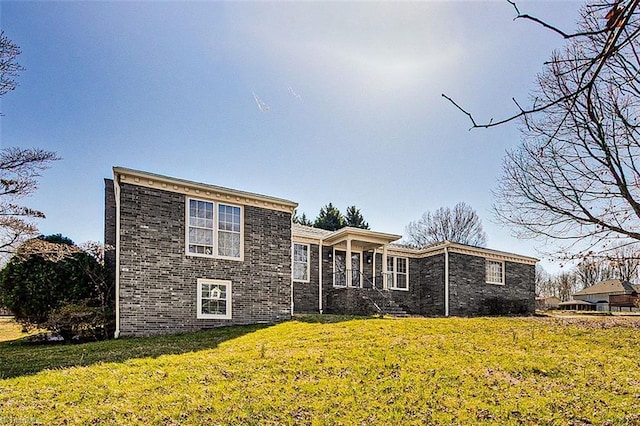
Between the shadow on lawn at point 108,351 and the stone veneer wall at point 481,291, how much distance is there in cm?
1185

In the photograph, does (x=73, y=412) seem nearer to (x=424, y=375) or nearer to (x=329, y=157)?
(x=424, y=375)

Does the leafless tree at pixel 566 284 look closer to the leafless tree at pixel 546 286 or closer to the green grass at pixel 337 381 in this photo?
the leafless tree at pixel 546 286

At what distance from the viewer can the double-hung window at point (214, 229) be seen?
12.7 m

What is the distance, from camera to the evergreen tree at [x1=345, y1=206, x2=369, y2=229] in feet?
118

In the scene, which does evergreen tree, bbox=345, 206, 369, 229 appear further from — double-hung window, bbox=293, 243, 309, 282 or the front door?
double-hung window, bbox=293, 243, 309, 282

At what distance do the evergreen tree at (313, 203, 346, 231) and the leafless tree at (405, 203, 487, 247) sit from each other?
376 inches

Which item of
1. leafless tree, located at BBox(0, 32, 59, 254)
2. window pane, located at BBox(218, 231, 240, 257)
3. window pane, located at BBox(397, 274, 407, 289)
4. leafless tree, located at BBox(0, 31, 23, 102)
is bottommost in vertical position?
window pane, located at BBox(397, 274, 407, 289)

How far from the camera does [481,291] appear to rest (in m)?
21.2

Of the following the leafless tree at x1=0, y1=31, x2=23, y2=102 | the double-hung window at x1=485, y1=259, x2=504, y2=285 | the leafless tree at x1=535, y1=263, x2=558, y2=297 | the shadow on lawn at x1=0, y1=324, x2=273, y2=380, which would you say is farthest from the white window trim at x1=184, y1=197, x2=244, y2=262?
the leafless tree at x1=535, y1=263, x2=558, y2=297

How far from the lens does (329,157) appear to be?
14539 mm

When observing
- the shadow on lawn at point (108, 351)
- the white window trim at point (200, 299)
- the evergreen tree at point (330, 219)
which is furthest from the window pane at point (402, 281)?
the evergreen tree at point (330, 219)

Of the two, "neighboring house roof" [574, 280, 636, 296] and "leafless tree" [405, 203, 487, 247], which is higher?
"leafless tree" [405, 203, 487, 247]

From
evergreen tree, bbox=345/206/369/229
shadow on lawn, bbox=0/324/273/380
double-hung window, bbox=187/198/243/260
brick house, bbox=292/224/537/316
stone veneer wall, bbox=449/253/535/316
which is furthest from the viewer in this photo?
evergreen tree, bbox=345/206/369/229

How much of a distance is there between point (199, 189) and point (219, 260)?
223cm
